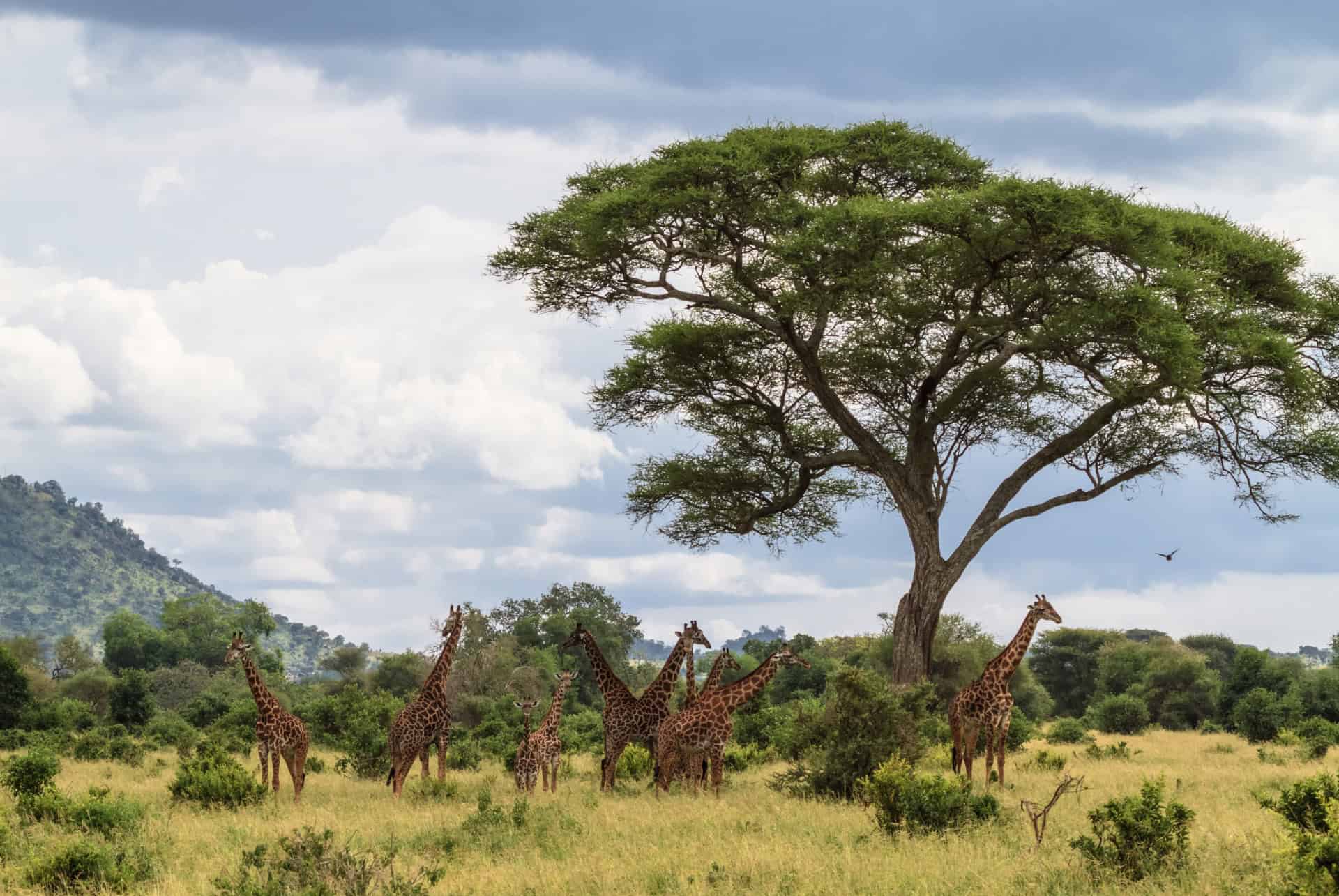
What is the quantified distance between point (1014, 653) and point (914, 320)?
29.2ft

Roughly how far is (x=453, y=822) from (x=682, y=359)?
14.8m

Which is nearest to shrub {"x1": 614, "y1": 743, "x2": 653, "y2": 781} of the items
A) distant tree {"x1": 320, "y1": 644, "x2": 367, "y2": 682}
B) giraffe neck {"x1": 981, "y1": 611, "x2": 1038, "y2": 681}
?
giraffe neck {"x1": 981, "y1": 611, "x2": 1038, "y2": 681}

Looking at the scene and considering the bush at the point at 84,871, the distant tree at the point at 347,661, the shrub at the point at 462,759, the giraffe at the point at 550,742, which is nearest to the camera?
the bush at the point at 84,871

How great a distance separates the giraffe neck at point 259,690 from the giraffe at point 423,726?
1830 mm

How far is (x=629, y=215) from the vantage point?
2641 centimetres

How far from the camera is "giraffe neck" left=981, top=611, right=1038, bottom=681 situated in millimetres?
20125

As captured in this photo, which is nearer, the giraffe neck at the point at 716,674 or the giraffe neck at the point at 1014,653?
the giraffe neck at the point at 716,674

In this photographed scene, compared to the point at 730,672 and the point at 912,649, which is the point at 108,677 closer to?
the point at 730,672

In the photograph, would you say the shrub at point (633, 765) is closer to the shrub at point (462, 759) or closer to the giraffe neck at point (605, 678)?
the giraffe neck at point (605, 678)

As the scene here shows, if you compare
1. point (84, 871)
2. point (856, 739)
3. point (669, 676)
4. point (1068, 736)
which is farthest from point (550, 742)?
point (1068, 736)

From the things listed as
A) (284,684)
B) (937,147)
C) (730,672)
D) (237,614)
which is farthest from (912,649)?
(237,614)

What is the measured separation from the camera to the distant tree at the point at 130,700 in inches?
1548

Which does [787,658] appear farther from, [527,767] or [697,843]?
[697,843]

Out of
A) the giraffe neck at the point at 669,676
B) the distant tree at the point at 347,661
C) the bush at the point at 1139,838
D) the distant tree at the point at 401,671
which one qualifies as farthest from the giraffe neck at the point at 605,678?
the distant tree at the point at 347,661
